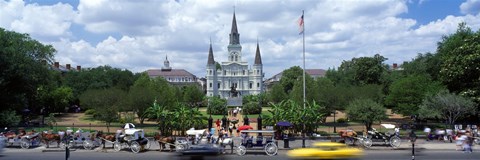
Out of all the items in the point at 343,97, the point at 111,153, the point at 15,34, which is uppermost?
the point at 15,34

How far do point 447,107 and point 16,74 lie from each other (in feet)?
138

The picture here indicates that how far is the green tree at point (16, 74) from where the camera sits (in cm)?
4688

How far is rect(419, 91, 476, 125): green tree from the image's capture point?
37875 mm

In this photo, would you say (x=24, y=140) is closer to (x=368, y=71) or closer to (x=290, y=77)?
(x=368, y=71)

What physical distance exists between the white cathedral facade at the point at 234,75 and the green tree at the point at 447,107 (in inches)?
5149

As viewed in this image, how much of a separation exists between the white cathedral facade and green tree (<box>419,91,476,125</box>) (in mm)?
130776

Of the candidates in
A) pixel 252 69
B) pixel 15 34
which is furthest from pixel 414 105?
pixel 252 69

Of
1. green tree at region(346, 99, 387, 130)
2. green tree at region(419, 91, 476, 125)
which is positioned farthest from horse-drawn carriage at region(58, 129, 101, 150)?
green tree at region(419, 91, 476, 125)

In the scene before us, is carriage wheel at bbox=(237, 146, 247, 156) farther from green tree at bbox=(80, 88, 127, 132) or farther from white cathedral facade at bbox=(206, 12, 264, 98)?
white cathedral facade at bbox=(206, 12, 264, 98)

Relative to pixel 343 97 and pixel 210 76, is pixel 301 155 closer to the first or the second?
pixel 343 97

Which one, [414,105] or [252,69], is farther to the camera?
[252,69]

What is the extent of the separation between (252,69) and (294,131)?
13664 cm

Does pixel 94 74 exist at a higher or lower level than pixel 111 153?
higher

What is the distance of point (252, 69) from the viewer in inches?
6781
